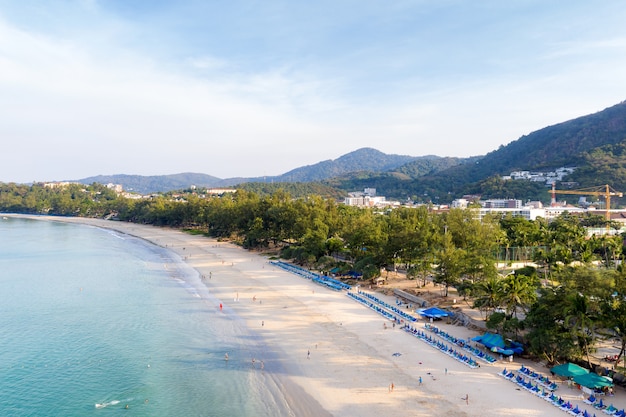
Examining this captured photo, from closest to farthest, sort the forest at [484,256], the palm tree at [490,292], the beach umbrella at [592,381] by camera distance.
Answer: the beach umbrella at [592,381], the forest at [484,256], the palm tree at [490,292]

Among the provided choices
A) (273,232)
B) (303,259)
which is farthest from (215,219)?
(303,259)

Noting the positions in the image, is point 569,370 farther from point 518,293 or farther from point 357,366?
point 357,366

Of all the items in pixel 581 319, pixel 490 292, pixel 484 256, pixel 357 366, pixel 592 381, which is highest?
pixel 484 256

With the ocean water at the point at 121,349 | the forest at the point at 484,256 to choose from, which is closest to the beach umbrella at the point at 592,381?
the forest at the point at 484,256

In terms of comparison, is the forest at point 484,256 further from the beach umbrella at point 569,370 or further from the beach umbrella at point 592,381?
the beach umbrella at point 592,381

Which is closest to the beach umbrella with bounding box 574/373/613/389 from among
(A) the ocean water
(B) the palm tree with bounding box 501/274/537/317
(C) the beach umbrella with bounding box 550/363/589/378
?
(C) the beach umbrella with bounding box 550/363/589/378

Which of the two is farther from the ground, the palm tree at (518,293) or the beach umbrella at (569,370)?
the palm tree at (518,293)

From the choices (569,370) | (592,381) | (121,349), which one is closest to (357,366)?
(569,370)
